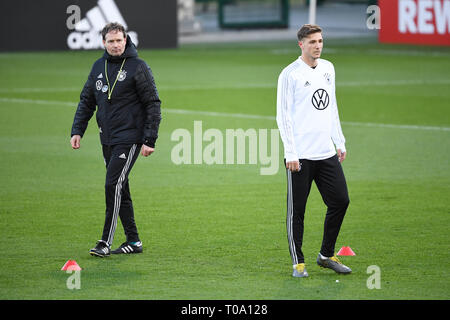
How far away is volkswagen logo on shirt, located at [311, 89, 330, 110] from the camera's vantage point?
7930 millimetres

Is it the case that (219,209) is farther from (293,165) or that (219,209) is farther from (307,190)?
(293,165)

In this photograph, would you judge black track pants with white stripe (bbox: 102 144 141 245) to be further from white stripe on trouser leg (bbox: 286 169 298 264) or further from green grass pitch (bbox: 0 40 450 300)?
white stripe on trouser leg (bbox: 286 169 298 264)

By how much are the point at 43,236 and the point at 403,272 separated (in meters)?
3.73

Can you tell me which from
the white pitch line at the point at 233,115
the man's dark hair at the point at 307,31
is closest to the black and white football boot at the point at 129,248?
the man's dark hair at the point at 307,31

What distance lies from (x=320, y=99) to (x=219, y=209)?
342 cm

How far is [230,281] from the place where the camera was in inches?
314

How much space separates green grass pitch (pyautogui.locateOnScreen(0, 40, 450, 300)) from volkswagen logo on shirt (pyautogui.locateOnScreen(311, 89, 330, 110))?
1.49 meters

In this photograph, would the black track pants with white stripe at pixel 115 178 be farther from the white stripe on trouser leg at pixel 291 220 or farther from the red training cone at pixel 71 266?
the white stripe on trouser leg at pixel 291 220

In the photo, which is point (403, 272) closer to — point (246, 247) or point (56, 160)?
point (246, 247)

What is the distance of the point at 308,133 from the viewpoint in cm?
794

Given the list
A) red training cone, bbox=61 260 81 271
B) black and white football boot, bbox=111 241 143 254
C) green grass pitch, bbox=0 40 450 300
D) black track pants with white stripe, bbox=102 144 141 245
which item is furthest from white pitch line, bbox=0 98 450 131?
red training cone, bbox=61 260 81 271

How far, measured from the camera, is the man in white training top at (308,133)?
784 cm

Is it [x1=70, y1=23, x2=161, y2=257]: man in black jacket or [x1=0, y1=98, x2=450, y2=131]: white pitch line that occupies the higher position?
[x1=70, y1=23, x2=161, y2=257]: man in black jacket

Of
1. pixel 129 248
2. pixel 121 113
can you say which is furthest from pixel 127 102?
pixel 129 248
